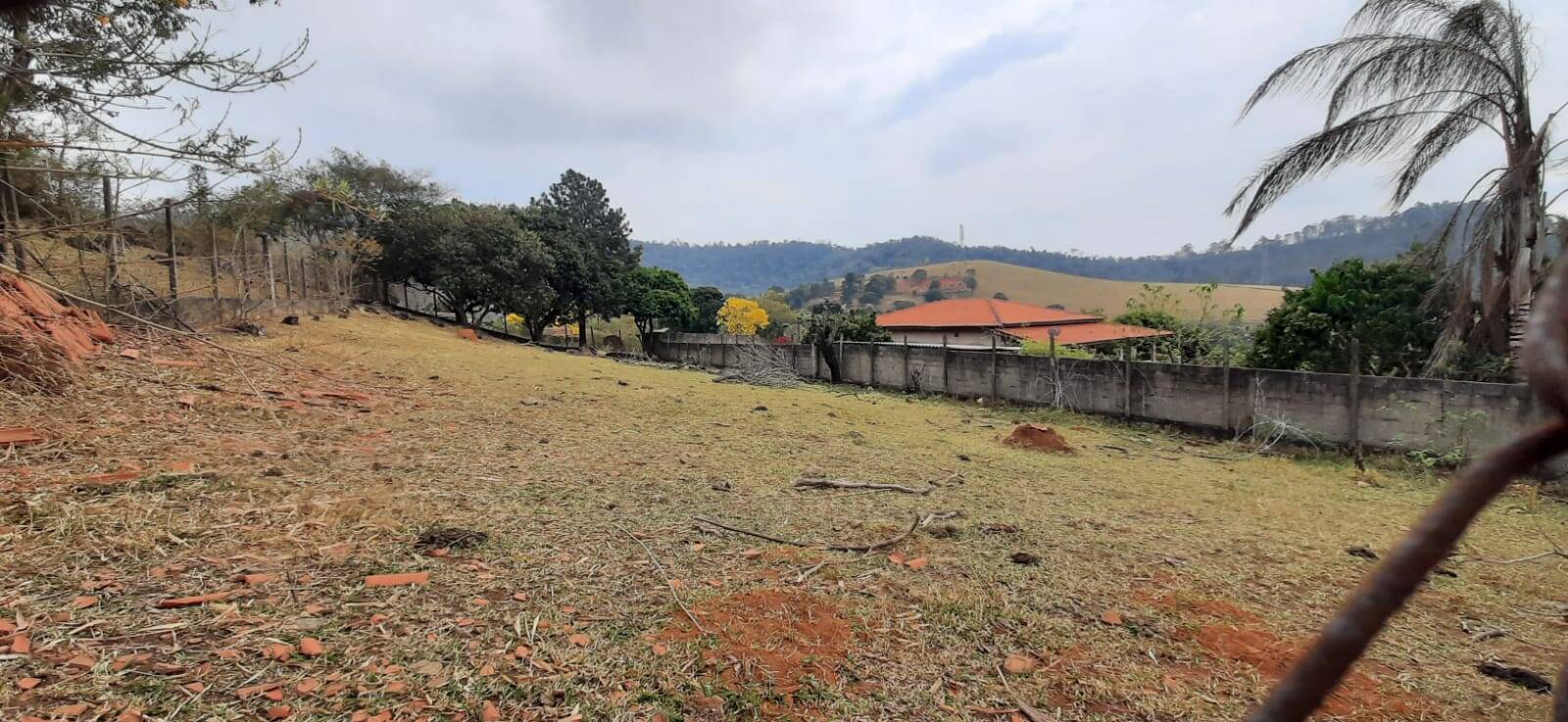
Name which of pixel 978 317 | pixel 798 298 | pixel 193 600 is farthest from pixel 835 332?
pixel 798 298

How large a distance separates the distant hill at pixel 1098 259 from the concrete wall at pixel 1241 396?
241 cm

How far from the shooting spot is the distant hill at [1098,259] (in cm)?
1325

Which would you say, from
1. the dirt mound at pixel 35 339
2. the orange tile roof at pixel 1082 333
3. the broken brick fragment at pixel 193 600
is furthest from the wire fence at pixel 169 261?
the orange tile roof at pixel 1082 333

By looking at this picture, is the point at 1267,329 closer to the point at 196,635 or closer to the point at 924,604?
the point at 924,604

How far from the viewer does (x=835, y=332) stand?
1906cm

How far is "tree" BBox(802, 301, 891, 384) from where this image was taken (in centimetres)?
1853

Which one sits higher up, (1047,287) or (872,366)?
(1047,287)


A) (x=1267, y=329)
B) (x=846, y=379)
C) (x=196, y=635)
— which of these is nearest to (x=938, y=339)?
(x=846, y=379)

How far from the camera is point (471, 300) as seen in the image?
24.2 metres

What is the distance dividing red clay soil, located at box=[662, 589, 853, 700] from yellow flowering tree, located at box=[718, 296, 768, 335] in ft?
117

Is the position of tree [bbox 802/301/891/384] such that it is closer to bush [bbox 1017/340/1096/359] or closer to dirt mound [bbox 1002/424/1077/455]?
bush [bbox 1017/340/1096/359]

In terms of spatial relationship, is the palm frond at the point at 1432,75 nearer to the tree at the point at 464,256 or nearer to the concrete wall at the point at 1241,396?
the concrete wall at the point at 1241,396

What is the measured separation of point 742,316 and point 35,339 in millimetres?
34711

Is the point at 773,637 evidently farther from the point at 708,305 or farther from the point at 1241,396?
the point at 708,305
